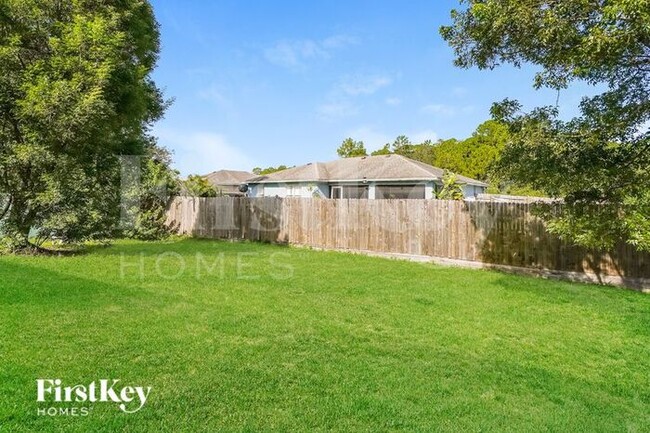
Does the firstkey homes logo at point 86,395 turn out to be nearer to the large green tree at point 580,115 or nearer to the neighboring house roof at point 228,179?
the large green tree at point 580,115

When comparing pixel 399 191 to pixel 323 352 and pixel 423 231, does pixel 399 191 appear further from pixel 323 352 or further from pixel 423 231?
pixel 323 352

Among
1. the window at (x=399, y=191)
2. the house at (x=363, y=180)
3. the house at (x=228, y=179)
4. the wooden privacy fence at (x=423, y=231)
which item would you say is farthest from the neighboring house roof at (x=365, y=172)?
the house at (x=228, y=179)

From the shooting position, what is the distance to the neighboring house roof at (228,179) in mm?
35500

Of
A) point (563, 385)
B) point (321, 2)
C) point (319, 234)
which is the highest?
point (321, 2)

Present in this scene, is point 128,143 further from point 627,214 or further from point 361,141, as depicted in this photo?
point 361,141

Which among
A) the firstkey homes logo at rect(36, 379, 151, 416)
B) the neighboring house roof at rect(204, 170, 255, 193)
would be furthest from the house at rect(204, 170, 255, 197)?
the firstkey homes logo at rect(36, 379, 151, 416)

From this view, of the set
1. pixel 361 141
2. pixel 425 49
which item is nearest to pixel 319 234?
pixel 425 49

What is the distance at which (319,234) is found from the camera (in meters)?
13.3

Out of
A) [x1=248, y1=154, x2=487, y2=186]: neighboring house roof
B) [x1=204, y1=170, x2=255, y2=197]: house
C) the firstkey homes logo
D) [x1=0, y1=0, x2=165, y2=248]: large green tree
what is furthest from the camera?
[x1=204, y1=170, x2=255, y2=197]: house

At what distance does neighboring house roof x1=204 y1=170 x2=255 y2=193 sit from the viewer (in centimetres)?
3550

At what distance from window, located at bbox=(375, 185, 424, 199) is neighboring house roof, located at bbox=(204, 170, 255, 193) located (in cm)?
1694

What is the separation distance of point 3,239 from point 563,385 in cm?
1173

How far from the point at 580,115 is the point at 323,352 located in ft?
17.9

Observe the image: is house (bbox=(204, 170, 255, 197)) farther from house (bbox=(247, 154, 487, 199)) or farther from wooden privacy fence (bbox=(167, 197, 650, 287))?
wooden privacy fence (bbox=(167, 197, 650, 287))
